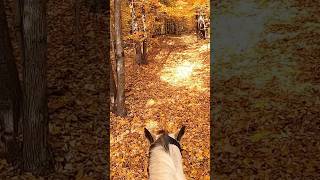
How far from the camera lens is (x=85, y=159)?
9.68 metres

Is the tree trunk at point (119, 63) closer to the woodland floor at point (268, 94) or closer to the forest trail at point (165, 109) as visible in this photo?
the forest trail at point (165, 109)

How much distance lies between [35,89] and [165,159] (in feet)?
12.2

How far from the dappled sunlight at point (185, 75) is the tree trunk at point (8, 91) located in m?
8.69

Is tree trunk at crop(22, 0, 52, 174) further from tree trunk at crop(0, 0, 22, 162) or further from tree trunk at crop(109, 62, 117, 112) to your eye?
tree trunk at crop(109, 62, 117, 112)

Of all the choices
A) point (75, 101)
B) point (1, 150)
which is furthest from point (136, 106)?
point (1, 150)

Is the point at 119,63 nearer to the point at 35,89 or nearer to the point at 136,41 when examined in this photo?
the point at 35,89

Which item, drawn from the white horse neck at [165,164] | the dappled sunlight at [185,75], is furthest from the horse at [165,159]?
the dappled sunlight at [185,75]

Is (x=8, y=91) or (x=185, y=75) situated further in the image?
(x=185, y=75)

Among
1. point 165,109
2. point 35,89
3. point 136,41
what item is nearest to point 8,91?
point 35,89

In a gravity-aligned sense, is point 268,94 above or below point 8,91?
below

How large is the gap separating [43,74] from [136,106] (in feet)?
22.4

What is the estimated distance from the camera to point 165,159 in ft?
18.4

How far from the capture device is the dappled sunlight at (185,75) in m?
16.8

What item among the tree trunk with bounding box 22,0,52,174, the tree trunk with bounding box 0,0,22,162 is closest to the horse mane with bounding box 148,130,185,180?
the tree trunk with bounding box 22,0,52,174
